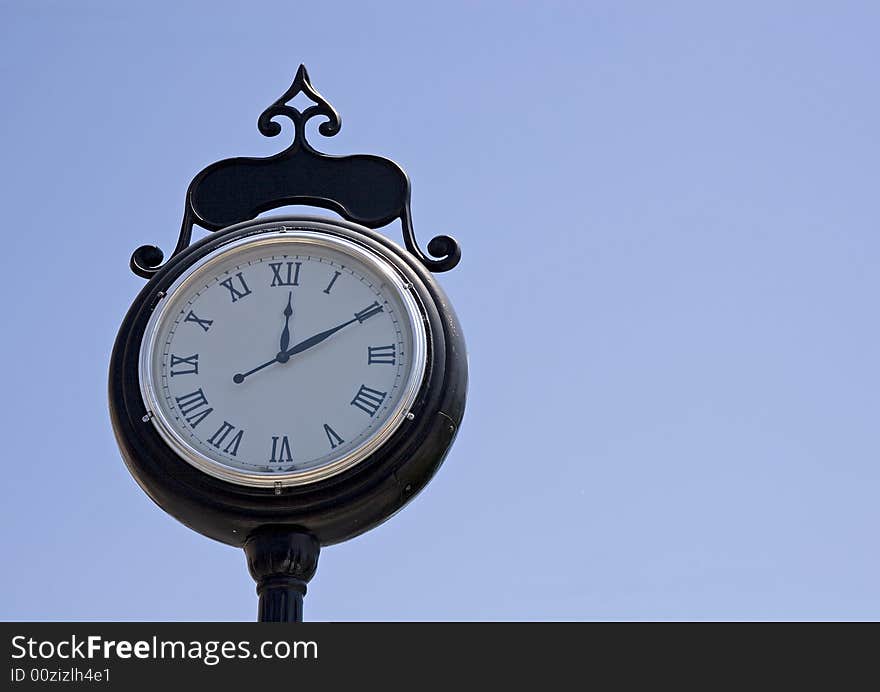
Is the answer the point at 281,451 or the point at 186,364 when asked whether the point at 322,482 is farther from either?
the point at 186,364

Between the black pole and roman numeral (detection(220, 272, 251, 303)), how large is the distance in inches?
34.9

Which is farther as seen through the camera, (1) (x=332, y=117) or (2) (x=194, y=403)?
(1) (x=332, y=117)

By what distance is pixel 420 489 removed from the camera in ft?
24.9

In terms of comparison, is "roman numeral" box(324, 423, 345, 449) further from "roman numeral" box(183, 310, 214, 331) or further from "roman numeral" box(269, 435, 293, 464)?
"roman numeral" box(183, 310, 214, 331)

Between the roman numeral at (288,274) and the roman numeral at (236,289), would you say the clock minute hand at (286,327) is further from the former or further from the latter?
the roman numeral at (236,289)

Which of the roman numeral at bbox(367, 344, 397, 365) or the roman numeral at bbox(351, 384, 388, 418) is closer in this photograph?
the roman numeral at bbox(351, 384, 388, 418)

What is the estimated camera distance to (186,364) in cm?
779

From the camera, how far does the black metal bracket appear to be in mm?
8281

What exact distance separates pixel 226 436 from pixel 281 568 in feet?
1.59

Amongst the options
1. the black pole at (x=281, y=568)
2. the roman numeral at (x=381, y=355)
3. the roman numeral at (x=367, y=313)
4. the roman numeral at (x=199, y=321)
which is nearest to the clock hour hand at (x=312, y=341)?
the roman numeral at (x=367, y=313)

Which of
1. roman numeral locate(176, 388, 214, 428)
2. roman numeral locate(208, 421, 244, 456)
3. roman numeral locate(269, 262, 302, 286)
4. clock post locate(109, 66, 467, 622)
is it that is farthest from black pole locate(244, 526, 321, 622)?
roman numeral locate(269, 262, 302, 286)
